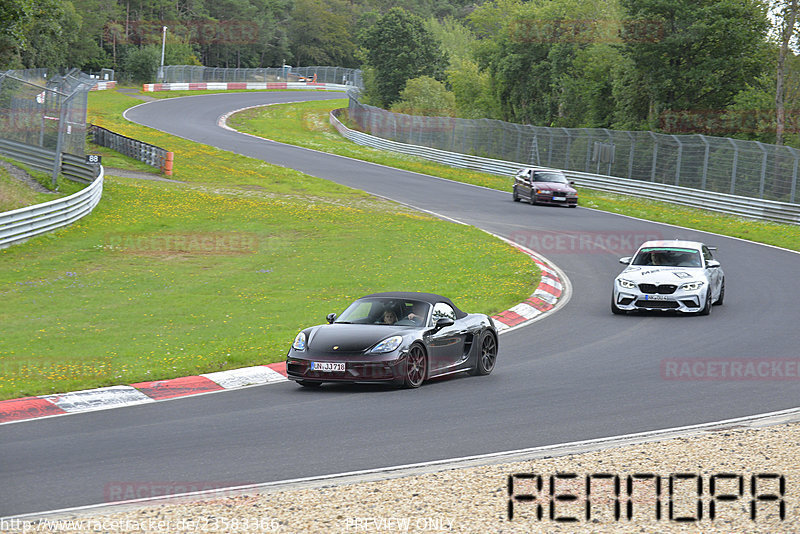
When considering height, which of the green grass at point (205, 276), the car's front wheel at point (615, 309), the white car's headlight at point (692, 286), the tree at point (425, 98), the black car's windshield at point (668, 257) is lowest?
the green grass at point (205, 276)

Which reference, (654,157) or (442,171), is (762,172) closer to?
(654,157)

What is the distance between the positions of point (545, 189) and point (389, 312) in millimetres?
26126

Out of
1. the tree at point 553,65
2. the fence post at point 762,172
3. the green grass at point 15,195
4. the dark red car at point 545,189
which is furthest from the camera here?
the tree at point 553,65

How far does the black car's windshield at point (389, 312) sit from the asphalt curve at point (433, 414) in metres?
0.96

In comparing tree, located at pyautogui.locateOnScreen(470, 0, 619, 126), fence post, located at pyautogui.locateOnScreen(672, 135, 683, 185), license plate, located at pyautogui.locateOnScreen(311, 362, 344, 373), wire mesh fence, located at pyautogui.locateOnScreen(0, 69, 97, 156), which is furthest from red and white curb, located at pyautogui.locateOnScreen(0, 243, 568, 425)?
tree, located at pyautogui.locateOnScreen(470, 0, 619, 126)

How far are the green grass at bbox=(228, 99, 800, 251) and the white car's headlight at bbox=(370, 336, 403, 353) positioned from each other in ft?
67.1

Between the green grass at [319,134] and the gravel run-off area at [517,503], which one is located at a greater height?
the green grass at [319,134]

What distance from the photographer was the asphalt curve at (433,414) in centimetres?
812

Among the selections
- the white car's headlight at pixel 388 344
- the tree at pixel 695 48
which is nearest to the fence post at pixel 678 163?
the tree at pixel 695 48

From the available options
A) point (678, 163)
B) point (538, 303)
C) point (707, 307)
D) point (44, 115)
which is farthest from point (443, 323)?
point (678, 163)

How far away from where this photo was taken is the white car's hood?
18688mm

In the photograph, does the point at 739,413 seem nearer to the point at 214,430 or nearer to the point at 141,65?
the point at 214,430

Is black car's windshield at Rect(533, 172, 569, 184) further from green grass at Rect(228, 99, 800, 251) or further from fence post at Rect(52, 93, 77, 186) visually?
fence post at Rect(52, 93, 77, 186)

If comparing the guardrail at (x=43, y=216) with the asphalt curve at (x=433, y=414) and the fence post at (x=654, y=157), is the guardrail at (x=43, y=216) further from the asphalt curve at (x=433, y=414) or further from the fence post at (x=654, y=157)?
the fence post at (x=654, y=157)
